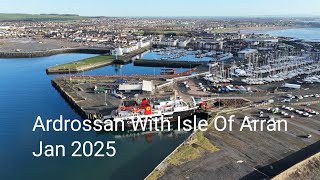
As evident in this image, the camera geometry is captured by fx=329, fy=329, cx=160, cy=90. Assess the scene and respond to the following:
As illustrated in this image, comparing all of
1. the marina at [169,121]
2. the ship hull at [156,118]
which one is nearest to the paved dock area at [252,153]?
the marina at [169,121]

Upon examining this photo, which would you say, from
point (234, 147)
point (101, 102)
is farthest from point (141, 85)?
point (234, 147)

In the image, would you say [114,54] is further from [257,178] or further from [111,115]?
[257,178]

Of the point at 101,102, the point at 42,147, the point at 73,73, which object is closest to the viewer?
the point at 42,147

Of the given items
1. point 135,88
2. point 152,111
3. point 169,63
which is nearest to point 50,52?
point 169,63

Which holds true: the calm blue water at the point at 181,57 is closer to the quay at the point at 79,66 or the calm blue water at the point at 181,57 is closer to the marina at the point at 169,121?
the quay at the point at 79,66

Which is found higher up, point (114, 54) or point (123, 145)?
point (114, 54)

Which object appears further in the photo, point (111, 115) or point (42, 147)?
point (111, 115)

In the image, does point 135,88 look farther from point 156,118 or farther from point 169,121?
point 156,118
